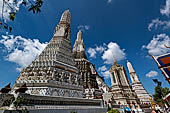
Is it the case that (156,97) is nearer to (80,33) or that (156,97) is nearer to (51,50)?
(51,50)

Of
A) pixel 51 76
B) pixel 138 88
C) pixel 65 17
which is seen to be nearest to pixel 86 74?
pixel 51 76

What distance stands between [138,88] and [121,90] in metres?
18.4

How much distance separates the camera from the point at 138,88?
4375 cm

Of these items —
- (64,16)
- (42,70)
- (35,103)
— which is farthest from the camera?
(64,16)

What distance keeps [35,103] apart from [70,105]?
5.63 m

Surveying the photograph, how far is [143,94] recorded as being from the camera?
41.3 meters

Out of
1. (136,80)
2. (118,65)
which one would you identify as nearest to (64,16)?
(118,65)

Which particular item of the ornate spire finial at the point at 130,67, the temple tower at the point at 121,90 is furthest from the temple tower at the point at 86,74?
the ornate spire finial at the point at 130,67

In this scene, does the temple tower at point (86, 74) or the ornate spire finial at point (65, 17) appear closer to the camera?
the temple tower at point (86, 74)

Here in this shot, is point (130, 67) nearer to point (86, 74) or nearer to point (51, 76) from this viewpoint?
point (86, 74)

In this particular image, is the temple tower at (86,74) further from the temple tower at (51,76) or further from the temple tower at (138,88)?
the temple tower at (138,88)

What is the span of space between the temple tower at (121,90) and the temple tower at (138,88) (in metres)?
9.53

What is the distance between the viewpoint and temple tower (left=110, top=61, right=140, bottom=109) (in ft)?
96.6

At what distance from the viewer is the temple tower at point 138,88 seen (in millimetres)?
39412
